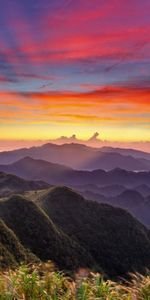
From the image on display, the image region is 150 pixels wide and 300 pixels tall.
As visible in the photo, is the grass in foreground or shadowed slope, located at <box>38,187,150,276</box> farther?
shadowed slope, located at <box>38,187,150,276</box>

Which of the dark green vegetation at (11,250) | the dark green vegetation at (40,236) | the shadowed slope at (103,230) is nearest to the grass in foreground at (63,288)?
the dark green vegetation at (11,250)

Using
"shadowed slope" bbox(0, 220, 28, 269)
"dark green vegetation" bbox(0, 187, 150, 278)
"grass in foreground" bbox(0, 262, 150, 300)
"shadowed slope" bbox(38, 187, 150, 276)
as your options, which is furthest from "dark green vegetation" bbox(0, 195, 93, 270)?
"grass in foreground" bbox(0, 262, 150, 300)

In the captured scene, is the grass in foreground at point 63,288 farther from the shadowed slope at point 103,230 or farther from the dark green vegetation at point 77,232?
the shadowed slope at point 103,230

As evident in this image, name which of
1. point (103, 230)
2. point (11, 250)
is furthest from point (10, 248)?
point (103, 230)

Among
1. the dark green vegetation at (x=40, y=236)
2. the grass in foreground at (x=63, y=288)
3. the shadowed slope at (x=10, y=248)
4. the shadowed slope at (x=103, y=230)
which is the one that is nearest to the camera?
the grass in foreground at (x=63, y=288)

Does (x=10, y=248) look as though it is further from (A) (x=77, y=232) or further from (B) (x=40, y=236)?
(A) (x=77, y=232)

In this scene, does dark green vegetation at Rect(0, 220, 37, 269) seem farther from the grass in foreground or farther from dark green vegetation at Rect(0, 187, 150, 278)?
the grass in foreground
